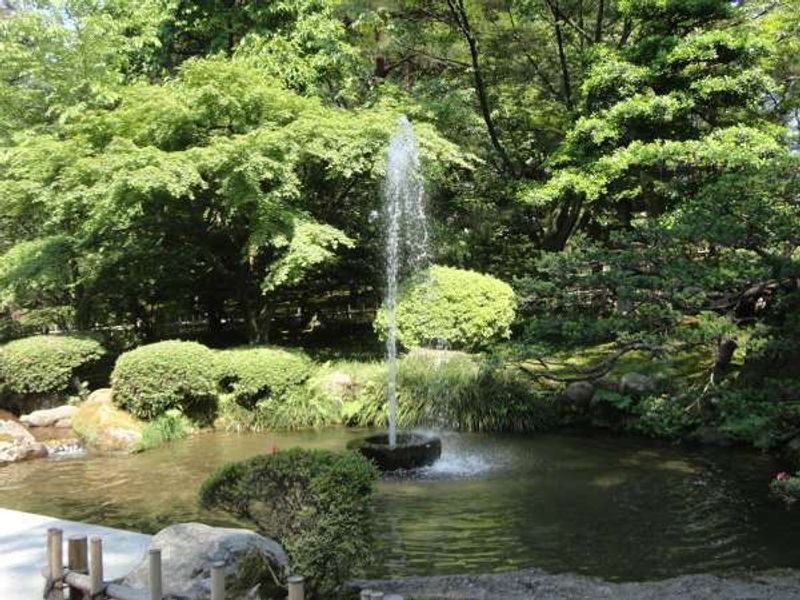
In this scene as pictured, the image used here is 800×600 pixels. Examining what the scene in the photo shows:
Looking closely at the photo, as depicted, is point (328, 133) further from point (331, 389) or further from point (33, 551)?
point (33, 551)

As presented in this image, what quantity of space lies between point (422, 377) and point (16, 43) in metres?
10.8

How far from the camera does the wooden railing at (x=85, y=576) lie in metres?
3.94

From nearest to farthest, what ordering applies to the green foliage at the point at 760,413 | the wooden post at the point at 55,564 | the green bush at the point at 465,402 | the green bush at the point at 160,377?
the wooden post at the point at 55,564 < the green foliage at the point at 760,413 < the green bush at the point at 160,377 < the green bush at the point at 465,402

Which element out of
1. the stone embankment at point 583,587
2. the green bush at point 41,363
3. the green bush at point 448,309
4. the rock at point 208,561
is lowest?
the stone embankment at point 583,587

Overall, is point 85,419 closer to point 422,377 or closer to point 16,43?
point 422,377

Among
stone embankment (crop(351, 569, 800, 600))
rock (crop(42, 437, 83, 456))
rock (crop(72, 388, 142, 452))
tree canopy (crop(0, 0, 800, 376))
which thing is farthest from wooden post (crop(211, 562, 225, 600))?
rock (crop(42, 437, 83, 456))

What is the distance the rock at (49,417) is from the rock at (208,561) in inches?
308

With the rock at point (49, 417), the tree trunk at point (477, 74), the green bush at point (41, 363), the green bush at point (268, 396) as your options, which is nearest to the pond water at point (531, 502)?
the green bush at point (268, 396)

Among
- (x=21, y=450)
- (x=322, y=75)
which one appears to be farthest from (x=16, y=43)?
(x=21, y=450)

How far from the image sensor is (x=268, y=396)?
12.5 m

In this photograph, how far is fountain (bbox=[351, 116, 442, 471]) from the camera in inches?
354

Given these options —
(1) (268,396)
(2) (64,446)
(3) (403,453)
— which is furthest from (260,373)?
(3) (403,453)

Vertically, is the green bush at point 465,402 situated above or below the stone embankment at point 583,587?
above

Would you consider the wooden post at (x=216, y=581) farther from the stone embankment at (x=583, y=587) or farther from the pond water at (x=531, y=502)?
the pond water at (x=531, y=502)
